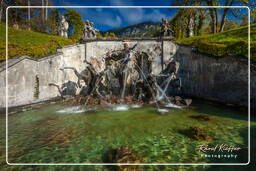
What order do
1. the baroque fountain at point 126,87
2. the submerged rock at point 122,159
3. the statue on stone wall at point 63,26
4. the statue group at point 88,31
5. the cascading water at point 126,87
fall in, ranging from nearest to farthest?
the submerged rock at point 122,159 → the baroque fountain at point 126,87 → the cascading water at point 126,87 → the statue group at point 88,31 → the statue on stone wall at point 63,26

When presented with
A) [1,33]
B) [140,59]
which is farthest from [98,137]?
[1,33]

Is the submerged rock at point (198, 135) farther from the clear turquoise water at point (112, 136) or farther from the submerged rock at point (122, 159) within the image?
the submerged rock at point (122, 159)

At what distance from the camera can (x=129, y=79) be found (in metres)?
12.3

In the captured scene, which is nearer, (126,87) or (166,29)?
(126,87)

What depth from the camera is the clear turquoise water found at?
432 cm

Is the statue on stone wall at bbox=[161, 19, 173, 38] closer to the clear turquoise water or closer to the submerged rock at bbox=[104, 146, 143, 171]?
the clear turquoise water

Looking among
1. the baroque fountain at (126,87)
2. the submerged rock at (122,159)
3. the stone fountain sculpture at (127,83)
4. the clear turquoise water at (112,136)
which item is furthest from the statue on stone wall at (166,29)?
the submerged rock at (122,159)

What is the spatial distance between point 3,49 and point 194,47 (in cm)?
1794

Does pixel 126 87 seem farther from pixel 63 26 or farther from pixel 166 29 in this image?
pixel 63 26

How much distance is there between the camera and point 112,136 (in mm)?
5559

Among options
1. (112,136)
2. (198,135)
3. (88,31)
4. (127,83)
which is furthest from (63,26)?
(198,135)

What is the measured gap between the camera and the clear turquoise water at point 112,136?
4.32 metres

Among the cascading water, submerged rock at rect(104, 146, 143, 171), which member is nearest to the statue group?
the cascading water

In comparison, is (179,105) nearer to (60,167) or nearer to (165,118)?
(165,118)
